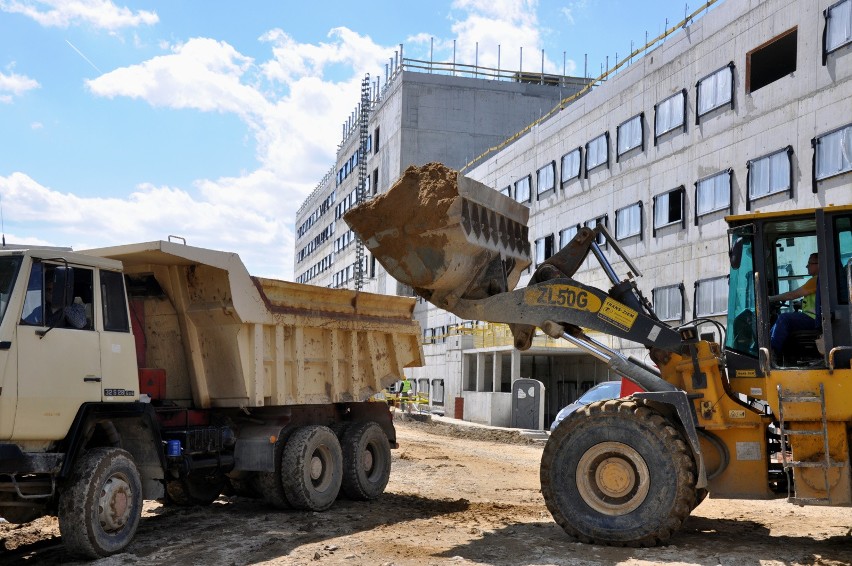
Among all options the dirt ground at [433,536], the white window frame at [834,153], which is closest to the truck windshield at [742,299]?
the dirt ground at [433,536]

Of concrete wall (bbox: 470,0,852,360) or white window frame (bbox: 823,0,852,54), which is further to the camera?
concrete wall (bbox: 470,0,852,360)

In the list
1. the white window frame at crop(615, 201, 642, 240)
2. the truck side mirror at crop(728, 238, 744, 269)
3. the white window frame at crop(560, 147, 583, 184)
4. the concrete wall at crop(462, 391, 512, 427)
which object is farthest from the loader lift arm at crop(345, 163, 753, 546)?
the white window frame at crop(560, 147, 583, 184)

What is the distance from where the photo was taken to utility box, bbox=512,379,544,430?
101 ft

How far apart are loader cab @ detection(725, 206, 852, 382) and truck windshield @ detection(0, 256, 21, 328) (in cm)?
693

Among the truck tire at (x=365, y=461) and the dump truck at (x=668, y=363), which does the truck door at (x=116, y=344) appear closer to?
the dump truck at (x=668, y=363)

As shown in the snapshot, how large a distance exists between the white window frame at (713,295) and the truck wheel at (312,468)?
16.4 metres

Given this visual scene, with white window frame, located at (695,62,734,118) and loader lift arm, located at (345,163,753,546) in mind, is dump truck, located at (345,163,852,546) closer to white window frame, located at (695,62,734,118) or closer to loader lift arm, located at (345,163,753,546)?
loader lift arm, located at (345,163,753,546)

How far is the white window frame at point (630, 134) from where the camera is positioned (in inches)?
1206

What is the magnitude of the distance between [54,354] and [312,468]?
4265 mm

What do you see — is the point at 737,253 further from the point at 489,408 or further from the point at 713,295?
the point at 489,408

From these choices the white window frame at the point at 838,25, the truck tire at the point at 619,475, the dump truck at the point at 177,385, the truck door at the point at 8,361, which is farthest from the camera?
the white window frame at the point at 838,25

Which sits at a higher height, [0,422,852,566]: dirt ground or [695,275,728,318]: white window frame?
[695,275,728,318]: white window frame

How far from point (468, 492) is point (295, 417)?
3.84 m

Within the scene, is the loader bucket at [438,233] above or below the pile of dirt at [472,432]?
above
